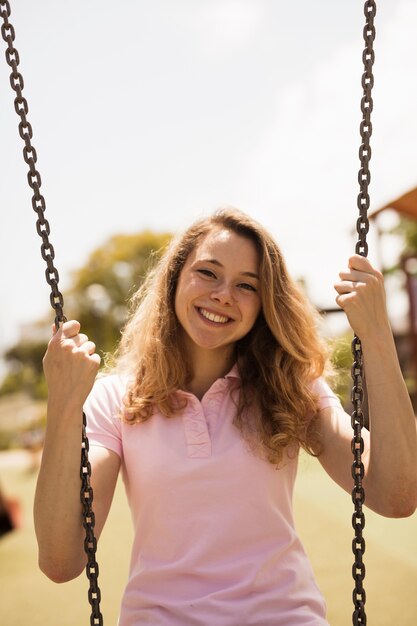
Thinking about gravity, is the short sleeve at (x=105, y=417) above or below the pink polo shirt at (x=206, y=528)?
above

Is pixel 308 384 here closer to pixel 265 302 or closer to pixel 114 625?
pixel 265 302

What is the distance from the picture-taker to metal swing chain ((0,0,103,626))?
177cm

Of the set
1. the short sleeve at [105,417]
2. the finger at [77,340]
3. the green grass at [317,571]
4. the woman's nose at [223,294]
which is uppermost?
the woman's nose at [223,294]

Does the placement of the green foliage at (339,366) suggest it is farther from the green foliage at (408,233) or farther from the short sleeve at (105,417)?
the green foliage at (408,233)

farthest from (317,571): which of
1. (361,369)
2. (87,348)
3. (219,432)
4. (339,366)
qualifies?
(87,348)

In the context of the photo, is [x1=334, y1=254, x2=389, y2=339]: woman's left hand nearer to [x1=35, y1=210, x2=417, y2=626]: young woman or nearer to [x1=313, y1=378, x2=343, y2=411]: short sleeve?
[x1=35, y1=210, x2=417, y2=626]: young woman

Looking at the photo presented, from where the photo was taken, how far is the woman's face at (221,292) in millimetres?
2244

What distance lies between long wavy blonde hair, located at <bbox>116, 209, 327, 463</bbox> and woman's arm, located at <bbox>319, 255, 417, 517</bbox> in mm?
317

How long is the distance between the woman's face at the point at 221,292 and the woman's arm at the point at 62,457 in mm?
514

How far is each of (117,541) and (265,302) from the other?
4.82 meters

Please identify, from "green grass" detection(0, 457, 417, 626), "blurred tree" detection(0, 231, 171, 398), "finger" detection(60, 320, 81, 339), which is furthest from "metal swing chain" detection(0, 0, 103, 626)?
"blurred tree" detection(0, 231, 171, 398)

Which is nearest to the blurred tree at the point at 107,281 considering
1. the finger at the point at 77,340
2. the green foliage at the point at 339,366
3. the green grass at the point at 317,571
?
the green grass at the point at 317,571

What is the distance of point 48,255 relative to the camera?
187 cm

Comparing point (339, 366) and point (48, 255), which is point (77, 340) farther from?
point (339, 366)
